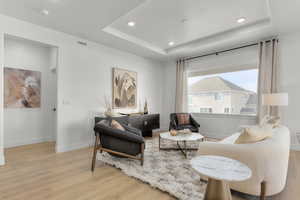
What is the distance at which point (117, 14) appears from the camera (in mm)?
2793

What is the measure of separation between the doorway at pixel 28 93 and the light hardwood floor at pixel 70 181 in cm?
97

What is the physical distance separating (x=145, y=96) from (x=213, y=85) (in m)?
2.31

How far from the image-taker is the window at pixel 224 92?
14.2ft

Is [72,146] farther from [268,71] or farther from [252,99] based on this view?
[268,71]

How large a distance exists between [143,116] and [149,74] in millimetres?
1718

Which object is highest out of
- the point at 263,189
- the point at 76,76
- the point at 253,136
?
the point at 76,76

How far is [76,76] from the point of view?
3736mm

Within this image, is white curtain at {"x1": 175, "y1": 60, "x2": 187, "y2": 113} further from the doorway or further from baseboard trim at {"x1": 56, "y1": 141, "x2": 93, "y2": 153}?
the doorway

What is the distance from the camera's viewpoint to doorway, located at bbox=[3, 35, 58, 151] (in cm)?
366

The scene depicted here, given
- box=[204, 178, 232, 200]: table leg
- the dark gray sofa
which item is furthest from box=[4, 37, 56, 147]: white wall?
box=[204, 178, 232, 200]: table leg

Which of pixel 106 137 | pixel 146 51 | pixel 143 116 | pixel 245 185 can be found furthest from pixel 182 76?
pixel 245 185

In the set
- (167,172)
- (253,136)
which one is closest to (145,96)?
(167,172)

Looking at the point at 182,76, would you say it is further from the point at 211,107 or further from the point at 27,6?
the point at 27,6

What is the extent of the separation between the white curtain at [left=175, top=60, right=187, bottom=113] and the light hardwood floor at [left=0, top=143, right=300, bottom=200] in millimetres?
3052
